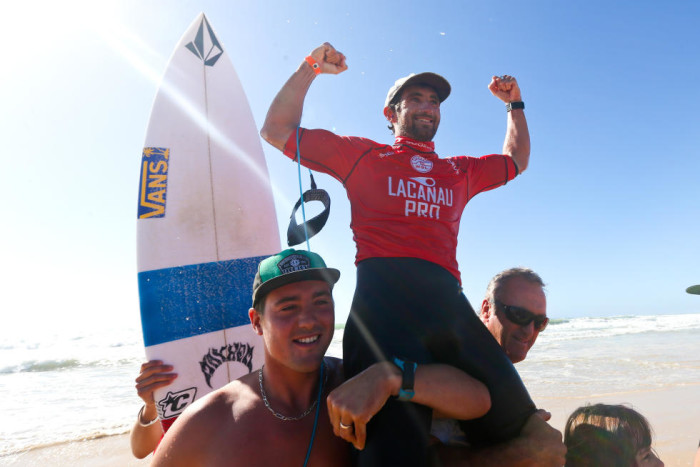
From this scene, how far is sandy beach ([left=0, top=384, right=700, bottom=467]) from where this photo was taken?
4.64m

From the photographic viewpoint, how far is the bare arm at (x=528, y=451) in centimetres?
157

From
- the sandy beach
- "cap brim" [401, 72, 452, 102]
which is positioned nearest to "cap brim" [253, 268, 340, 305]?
"cap brim" [401, 72, 452, 102]

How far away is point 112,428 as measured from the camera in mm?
5887

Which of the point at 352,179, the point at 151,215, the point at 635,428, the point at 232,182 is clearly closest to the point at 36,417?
the point at 151,215

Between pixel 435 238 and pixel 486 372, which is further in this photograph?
pixel 435 238

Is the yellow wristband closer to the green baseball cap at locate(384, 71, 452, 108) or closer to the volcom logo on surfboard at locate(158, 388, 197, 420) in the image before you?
the green baseball cap at locate(384, 71, 452, 108)

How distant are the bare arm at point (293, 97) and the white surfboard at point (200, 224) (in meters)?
1.83

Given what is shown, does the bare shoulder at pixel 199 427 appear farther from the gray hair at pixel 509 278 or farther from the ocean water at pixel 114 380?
the ocean water at pixel 114 380

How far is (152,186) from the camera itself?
12.3 feet

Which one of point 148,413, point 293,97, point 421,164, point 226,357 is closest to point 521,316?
point 421,164

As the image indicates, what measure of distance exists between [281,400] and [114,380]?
32.1ft

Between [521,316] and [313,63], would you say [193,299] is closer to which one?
[313,63]

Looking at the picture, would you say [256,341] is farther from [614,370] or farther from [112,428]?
[614,370]

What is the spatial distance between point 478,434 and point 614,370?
8.66m
